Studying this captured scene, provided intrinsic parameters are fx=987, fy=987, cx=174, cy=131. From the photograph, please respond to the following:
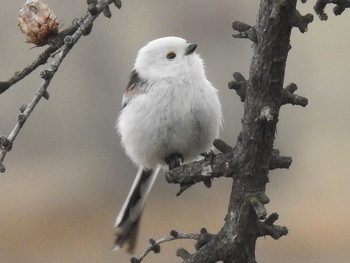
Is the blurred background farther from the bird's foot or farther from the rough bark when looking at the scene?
the rough bark

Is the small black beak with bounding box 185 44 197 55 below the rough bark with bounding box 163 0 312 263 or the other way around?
the other way around

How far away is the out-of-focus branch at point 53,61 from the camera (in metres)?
2.68

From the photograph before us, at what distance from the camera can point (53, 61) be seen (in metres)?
2.75

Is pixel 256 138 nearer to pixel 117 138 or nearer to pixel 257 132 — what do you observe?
pixel 257 132

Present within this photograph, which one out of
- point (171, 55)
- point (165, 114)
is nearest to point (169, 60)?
point (171, 55)

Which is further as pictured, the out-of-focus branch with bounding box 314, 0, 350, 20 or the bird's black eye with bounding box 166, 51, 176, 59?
the bird's black eye with bounding box 166, 51, 176, 59

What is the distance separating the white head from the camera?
4.42 m

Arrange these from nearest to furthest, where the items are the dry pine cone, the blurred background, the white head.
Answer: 1. the dry pine cone
2. the white head
3. the blurred background

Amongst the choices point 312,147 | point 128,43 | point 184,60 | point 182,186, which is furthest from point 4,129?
point 182,186

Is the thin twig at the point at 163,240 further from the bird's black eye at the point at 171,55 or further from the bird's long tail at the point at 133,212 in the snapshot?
the bird's black eye at the point at 171,55

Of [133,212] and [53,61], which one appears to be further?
[133,212]

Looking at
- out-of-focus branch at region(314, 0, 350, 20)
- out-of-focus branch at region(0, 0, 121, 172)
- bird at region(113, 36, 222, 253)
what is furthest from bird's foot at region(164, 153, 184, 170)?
out-of-focus branch at region(314, 0, 350, 20)

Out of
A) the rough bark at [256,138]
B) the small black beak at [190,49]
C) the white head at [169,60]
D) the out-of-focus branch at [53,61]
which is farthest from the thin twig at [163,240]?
the small black beak at [190,49]

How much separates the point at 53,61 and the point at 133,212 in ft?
5.77
